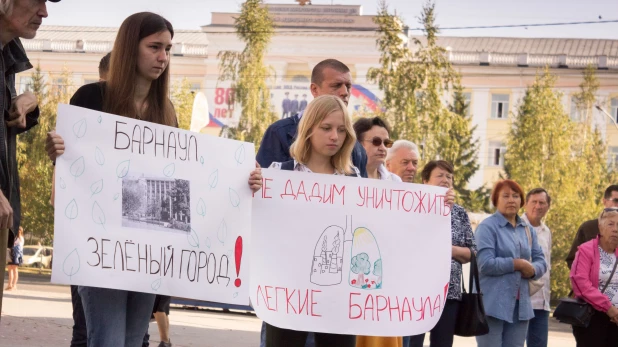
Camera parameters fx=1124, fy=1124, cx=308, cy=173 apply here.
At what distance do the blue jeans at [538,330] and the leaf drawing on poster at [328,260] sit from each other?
5607 mm

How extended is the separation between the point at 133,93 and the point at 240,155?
707 mm

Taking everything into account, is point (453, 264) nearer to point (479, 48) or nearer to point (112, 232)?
point (112, 232)

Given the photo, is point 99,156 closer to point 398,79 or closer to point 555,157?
point 398,79

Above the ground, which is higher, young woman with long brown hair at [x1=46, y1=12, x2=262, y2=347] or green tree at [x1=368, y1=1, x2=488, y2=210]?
green tree at [x1=368, y1=1, x2=488, y2=210]

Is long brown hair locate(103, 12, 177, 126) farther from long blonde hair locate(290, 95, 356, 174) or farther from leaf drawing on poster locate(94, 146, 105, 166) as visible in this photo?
long blonde hair locate(290, 95, 356, 174)

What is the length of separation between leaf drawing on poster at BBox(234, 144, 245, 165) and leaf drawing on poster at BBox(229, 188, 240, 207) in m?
0.16

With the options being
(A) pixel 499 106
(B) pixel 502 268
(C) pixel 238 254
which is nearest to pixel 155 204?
(C) pixel 238 254

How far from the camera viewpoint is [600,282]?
10.2m

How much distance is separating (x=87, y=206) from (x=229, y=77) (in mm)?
43811

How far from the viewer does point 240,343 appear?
44.3 ft

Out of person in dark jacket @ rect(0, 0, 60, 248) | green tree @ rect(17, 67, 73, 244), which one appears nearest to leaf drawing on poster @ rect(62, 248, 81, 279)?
person in dark jacket @ rect(0, 0, 60, 248)

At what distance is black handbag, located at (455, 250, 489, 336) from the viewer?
28.3 feet

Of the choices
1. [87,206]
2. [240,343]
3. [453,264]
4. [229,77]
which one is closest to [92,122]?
[87,206]

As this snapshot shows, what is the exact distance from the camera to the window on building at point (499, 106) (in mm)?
66438
